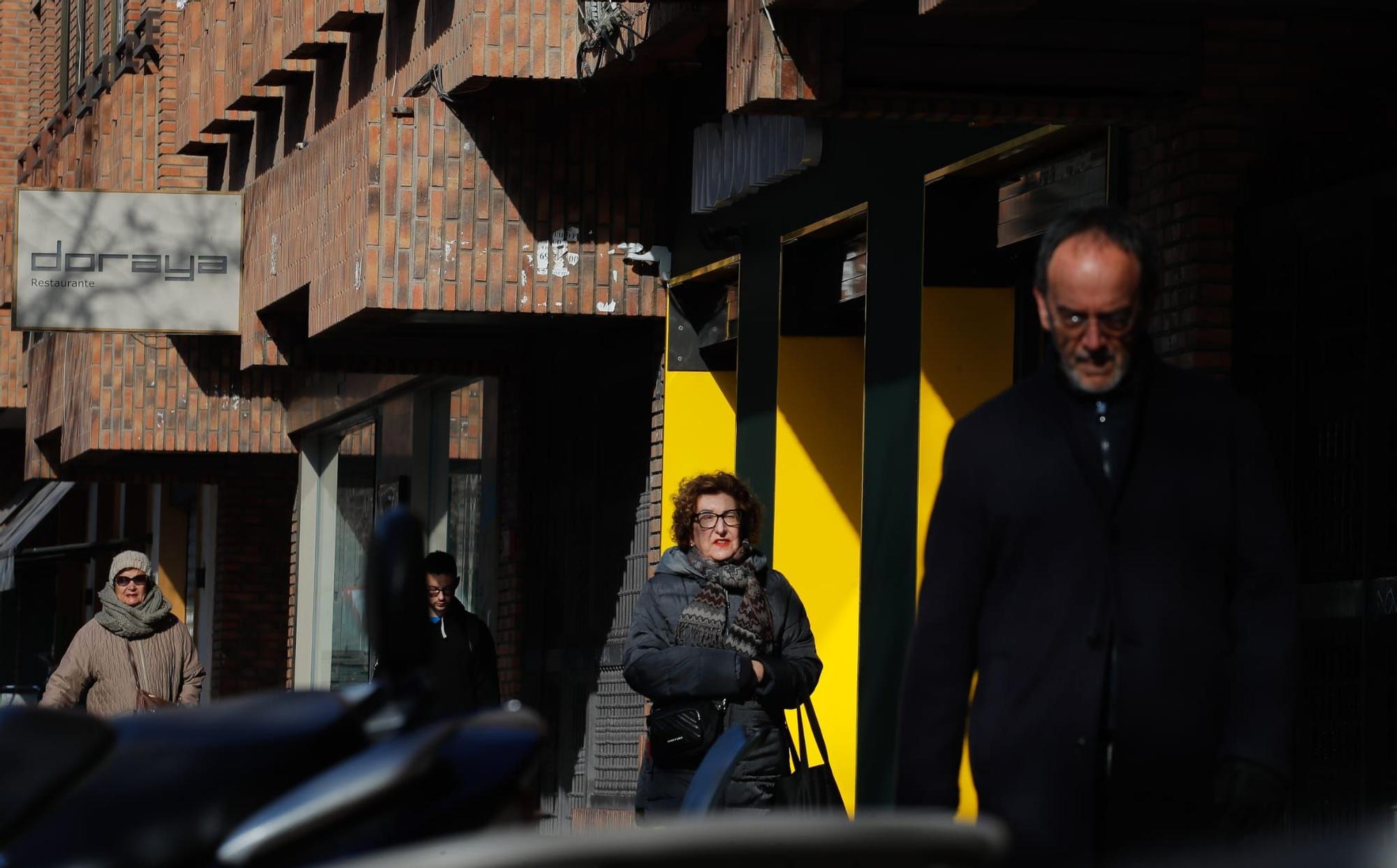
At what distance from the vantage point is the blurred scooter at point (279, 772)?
7.16 ft

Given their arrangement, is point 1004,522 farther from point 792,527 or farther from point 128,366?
point 128,366

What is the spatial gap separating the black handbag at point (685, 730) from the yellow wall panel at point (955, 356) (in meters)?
2.78

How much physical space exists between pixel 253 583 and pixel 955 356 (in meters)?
16.3

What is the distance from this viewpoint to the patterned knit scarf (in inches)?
309

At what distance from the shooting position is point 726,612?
26.0 feet

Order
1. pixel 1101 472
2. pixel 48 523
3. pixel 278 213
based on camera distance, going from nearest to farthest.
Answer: pixel 1101 472, pixel 278 213, pixel 48 523

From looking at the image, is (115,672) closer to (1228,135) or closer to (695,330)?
(695,330)

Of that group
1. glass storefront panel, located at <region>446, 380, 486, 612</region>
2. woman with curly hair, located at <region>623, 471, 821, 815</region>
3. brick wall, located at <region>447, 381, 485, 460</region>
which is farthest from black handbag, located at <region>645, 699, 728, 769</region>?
brick wall, located at <region>447, 381, 485, 460</region>

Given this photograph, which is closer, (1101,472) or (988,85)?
(1101,472)

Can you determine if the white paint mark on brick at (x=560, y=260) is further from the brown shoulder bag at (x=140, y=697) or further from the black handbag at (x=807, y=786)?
the black handbag at (x=807, y=786)

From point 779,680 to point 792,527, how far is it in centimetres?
438

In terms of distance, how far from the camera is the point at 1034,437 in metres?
4.08

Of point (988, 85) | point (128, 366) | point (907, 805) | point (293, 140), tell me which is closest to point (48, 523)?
point (128, 366)

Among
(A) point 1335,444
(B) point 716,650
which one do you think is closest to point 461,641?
(B) point 716,650
